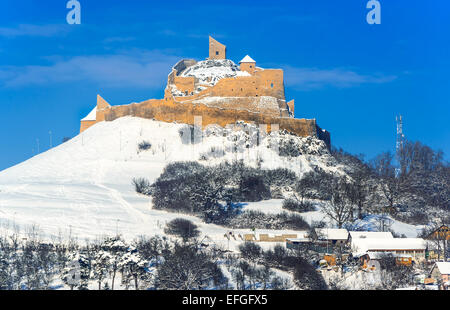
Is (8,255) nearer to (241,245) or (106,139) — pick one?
(241,245)

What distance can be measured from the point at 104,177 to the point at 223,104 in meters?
11.6

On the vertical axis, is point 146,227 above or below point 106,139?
below

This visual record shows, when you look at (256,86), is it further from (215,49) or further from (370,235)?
(370,235)

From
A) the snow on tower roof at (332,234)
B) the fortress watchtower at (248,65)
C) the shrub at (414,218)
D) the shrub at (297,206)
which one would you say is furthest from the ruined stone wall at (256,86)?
the snow on tower roof at (332,234)

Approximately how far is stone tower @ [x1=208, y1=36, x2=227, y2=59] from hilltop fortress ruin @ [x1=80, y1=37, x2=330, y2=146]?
13.7 ft

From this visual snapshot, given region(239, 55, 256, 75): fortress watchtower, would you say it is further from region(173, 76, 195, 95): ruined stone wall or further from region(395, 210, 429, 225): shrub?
region(395, 210, 429, 225): shrub

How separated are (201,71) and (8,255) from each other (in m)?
36.0

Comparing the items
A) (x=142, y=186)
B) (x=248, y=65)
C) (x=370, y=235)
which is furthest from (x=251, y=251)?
(x=248, y=65)

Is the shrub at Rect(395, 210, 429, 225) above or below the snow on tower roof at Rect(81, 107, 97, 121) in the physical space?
below

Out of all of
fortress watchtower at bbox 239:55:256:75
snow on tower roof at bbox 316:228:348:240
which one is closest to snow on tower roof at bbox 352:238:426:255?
snow on tower roof at bbox 316:228:348:240

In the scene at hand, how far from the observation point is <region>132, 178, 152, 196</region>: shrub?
50844 millimetres

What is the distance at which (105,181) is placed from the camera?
5294 cm
